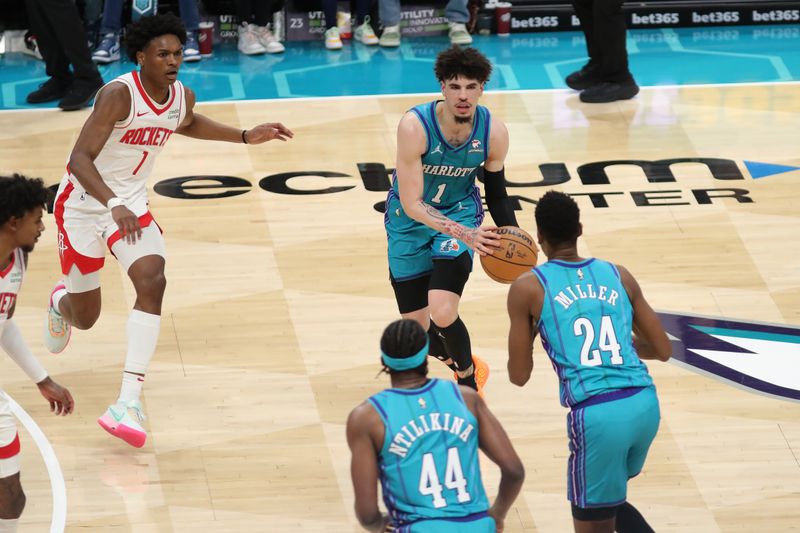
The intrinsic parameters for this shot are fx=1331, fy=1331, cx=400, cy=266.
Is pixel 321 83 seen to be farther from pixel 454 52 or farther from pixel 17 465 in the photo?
pixel 17 465

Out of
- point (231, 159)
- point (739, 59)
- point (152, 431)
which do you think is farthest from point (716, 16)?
point (152, 431)

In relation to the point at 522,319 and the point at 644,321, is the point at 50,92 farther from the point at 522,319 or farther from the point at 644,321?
the point at 644,321

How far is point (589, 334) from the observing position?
4.59 metres

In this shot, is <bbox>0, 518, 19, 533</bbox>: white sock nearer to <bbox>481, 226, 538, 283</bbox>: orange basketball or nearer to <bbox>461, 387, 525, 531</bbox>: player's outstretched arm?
<bbox>461, 387, 525, 531</bbox>: player's outstretched arm

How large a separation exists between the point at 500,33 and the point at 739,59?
7.52 ft

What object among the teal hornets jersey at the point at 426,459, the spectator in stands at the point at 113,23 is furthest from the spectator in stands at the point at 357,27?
the teal hornets jersey at the point at 426,459

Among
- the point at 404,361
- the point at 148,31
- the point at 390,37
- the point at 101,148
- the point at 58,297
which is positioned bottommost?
the point at 390,37

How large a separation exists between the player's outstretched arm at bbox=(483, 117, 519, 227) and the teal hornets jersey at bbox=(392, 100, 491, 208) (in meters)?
0.04

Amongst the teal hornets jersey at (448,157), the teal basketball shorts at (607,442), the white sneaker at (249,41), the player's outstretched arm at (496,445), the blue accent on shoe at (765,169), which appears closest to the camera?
the player's outstretched arm at (496,445)

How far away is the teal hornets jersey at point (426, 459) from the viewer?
A: 392cm

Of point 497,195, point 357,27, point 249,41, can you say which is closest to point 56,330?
point 497,195

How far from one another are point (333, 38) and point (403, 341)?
8594 millimetres

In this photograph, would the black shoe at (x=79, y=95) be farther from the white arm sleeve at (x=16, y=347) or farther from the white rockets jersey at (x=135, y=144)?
the white arm sleeve at (x=16, y=347)

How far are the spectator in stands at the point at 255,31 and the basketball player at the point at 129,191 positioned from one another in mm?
5593
